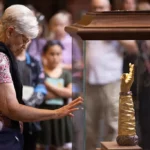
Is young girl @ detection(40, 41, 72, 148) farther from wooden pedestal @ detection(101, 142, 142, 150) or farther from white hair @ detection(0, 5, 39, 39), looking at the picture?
white hair @ detection(0, 5, 39, 39)

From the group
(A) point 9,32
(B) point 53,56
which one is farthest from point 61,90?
(A) point 9,32

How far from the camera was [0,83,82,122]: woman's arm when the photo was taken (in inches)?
156

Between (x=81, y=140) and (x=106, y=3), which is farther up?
(x=106, y=3)

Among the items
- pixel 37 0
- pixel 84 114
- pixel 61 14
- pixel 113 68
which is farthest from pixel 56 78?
pixel 37 0

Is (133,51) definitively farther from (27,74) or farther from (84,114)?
(27,74)

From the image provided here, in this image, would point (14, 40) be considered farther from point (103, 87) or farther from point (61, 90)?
point (61, 90)

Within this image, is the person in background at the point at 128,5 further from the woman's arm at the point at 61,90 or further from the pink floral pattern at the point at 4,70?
the pink floral pattern at the point at 4,70

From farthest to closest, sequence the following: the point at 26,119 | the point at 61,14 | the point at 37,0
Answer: the point at 37,0
the point at 61,14
the point at 26,119

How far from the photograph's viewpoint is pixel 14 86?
13.5 ft

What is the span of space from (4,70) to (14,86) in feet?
0.47

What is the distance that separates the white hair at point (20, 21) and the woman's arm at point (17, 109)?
12.6 inches

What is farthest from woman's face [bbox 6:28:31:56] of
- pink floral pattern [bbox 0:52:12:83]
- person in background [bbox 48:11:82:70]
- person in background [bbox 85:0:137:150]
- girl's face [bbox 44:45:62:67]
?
person in background [bbox 48:11:82:70]

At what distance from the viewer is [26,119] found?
4.02m

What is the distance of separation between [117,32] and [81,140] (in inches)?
26.5
